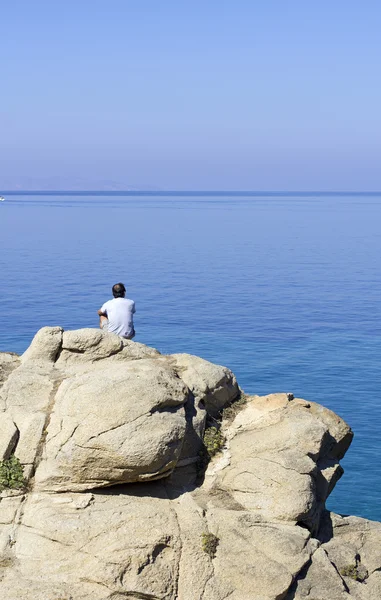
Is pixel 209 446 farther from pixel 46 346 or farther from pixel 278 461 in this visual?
pixel 46 346

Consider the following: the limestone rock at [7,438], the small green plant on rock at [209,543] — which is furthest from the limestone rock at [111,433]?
the small green plant on rock at [209,543]

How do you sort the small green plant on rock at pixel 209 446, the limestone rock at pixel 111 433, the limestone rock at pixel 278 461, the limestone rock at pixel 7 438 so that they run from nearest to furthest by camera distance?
1. the limestone rock at pixel 111 433
2. the limestone rock at pixel 7 438
3. the limestone rock at pixel 278 461
4. the small green plant on rock at pixel 209 446

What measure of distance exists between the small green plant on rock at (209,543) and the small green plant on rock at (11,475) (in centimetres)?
397

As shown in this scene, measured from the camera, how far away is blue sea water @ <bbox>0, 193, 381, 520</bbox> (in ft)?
135

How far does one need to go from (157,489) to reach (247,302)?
49229mm

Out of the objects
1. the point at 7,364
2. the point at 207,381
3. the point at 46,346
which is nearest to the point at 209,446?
the point at 207,381

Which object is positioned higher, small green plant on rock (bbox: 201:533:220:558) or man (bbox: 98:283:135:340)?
man (bbox: 98:283:135:340)

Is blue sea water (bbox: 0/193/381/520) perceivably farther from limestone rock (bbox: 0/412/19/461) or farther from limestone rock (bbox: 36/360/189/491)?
limestone rock (bbox: 0/412/19/461)

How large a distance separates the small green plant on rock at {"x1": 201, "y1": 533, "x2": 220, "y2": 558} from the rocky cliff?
2 centimetres

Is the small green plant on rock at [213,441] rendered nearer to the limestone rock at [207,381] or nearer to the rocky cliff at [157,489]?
the rocky cliff at [157,489]

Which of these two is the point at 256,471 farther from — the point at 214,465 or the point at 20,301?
the point at 20,301

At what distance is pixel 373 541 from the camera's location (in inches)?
765

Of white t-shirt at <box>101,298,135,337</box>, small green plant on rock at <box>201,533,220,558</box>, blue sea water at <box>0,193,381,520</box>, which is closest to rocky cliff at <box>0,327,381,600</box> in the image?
small green plant on rock at <box>201,533,220,558</box>

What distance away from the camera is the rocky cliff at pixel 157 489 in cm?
1584
